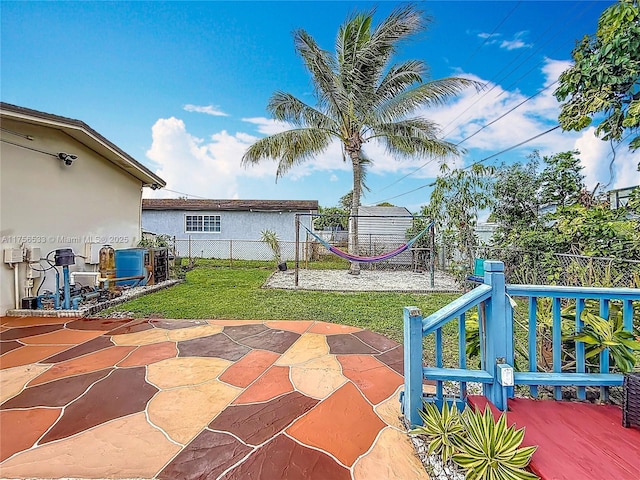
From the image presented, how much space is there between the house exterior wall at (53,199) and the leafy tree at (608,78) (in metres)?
8.01

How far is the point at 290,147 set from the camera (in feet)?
31.3

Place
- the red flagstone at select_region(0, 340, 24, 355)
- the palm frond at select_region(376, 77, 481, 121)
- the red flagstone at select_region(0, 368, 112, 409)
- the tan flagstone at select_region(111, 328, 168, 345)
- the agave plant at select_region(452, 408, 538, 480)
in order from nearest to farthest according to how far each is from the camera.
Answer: the agave plant at select_region(452, 408, 538, 480)
the red flagstone at select_region(0, 368, 112, 409)
the red flagstone at select_region(0, 340, 24, 355)
the tan flagstone at select_region(111, 328, 168, 345)
the palm frond at select_region(376, 77, 481, 121)

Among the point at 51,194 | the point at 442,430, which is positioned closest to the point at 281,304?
the point at 442,430

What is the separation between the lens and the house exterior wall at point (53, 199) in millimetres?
4402

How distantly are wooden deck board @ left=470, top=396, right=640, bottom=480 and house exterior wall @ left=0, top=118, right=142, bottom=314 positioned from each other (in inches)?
250

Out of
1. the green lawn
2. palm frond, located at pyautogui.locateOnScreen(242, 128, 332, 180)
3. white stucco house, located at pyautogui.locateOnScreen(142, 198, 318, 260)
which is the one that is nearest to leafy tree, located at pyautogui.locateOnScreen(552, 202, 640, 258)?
the green lawn

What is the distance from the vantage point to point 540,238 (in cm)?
505

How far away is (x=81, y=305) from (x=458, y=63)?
11.6m

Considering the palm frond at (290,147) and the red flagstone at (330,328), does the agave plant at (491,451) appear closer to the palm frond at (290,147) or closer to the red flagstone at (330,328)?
the red flagstone at (330,328)

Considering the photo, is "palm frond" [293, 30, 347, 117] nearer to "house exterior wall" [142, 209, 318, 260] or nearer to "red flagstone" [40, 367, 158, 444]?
"house exterior wall" [142, 209, 318, 260]

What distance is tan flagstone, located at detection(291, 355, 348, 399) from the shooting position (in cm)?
236

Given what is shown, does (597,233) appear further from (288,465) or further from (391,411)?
(288,465)

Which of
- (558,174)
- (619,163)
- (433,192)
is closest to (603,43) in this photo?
(619,163)

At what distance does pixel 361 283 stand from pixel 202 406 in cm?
593
